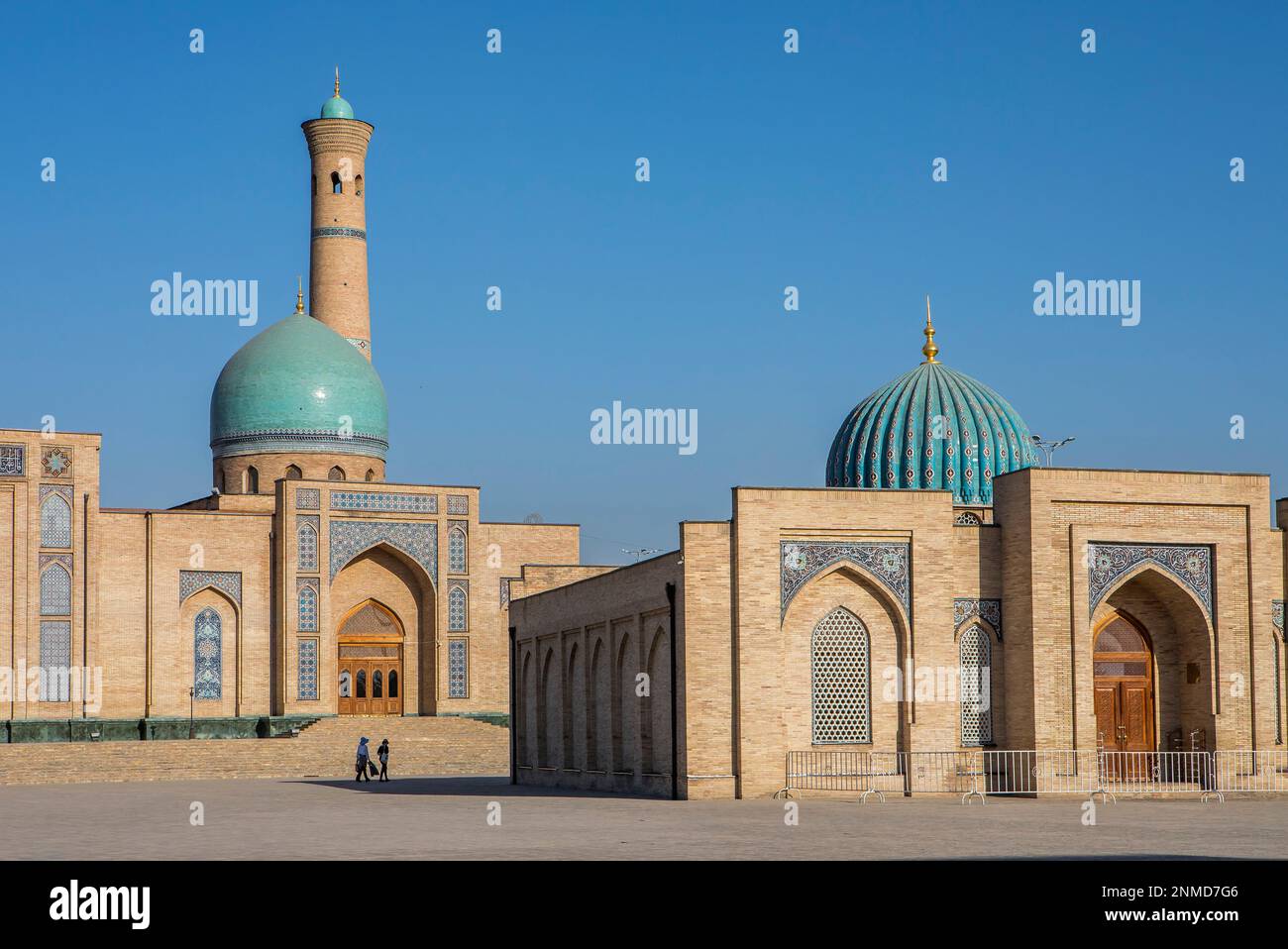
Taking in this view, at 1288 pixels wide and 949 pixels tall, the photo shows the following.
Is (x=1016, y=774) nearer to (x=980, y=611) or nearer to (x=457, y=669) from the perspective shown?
(x=980, y=611)

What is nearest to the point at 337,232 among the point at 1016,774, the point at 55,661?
the point at 55,661

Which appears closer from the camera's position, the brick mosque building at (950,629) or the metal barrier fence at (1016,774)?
the brick mosque building at (950,629)

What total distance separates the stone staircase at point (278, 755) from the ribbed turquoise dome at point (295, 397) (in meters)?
7.68

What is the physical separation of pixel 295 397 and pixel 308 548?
5204 millimetres

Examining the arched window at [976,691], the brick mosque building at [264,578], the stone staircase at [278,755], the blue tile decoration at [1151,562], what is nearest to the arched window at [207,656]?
the brick mosque building at [264,578]

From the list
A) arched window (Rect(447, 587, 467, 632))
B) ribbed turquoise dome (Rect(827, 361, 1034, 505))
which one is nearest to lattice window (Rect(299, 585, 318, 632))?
arched window (Rect(447, 587, 467, 632))

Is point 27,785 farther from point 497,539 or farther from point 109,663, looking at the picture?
point 497,539

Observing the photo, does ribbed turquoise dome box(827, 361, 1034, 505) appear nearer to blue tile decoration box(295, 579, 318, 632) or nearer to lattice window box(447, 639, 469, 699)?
lattice window box(447, 639, 469, 699)

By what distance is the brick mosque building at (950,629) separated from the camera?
23609 mm

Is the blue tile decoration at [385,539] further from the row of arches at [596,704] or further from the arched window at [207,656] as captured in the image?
the row of arches at [596,704]

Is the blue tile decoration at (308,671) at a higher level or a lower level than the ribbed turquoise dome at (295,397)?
lower

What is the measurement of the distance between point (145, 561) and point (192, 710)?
321 cm

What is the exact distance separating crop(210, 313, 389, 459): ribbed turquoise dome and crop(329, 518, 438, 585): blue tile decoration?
405cm
